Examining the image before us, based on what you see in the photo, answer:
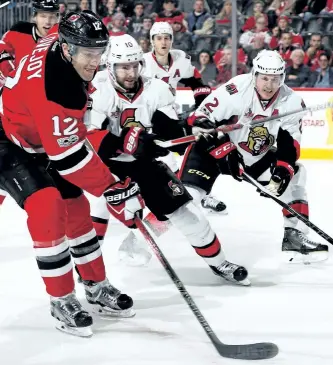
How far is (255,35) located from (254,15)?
0.69 feet

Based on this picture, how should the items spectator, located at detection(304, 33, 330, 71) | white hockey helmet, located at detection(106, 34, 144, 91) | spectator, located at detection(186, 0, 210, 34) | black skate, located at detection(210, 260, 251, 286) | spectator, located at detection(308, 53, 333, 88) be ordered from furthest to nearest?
spectator, located at detection(186, 0, 210, 34), spectator, located at detection(304, 33, 330, 71), spectator, located at detection(308, 53, 333, 88), white hockey helmet, located at detection(106, 34, 144, 91), black skate, located at detection(210, 260, 251, 286)

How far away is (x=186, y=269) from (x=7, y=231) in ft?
4.20

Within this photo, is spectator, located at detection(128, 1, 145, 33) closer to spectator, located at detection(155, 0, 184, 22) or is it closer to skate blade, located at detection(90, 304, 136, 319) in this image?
spectator, located at detection(155, 0, 184, 22)

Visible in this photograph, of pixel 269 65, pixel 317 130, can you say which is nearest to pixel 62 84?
pixel 269 65

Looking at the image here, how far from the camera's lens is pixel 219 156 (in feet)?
12.6

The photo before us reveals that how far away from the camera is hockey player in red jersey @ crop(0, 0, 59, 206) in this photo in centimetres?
458

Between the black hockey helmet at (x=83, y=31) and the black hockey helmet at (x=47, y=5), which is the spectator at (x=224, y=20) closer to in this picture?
the black hockey helmet at (x=47, y=5)

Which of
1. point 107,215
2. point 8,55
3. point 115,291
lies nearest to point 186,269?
point 107,215

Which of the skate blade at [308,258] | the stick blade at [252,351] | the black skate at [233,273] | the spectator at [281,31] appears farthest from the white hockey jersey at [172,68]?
the stick blade at [252,351]

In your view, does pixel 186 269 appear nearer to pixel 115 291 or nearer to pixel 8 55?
pixel 115 291

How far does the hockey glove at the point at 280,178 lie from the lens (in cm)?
386

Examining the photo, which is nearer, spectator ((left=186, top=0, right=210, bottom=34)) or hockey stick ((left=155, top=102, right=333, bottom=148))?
hockey stick ((left=155, top=102, right=333, bottom=148))

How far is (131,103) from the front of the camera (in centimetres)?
381

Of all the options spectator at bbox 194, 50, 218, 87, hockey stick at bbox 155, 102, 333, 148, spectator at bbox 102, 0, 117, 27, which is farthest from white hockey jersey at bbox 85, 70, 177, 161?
spectator at bbox 102, 0, 117, 27
